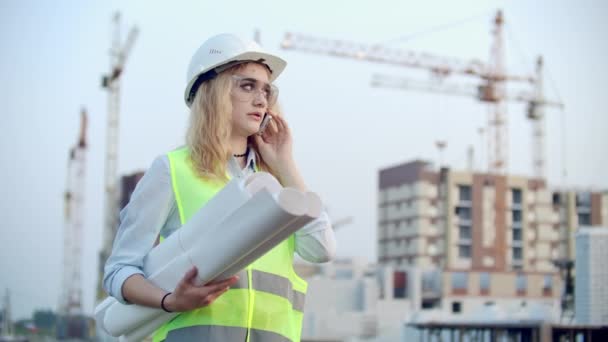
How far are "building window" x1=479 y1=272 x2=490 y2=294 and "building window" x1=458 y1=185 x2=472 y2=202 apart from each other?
11.8 meters

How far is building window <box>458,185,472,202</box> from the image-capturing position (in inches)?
3477

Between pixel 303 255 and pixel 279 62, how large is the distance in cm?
54

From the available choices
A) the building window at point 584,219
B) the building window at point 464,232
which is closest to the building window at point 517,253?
the building window at point 464,232

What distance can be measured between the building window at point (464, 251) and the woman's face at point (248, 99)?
88019mm

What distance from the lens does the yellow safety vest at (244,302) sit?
2424 mm

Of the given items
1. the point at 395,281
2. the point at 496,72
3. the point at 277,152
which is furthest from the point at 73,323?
the point at 277,152

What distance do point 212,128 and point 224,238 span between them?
54 centimetres

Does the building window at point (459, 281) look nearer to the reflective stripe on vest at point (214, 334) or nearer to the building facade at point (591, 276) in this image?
the building facade at point (591, 276)

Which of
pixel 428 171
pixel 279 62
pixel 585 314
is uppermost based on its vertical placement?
pixel 428 171

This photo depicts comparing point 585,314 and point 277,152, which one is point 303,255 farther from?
point 585,314

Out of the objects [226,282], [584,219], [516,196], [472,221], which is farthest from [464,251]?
[226,282]

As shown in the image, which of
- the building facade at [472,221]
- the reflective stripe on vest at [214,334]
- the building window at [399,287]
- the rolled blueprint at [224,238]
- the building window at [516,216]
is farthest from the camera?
the building window at [516,216]

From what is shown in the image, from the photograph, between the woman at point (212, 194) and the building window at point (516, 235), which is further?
the building window at point (516, 235)

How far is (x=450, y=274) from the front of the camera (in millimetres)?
76375
